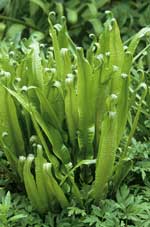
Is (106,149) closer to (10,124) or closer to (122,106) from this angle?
(122,106)

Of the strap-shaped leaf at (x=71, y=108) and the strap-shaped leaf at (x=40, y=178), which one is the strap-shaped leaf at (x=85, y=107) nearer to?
the strap-shaped leaf at (x=71, y=108)

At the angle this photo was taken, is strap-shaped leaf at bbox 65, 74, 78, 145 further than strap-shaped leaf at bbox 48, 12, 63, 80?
No

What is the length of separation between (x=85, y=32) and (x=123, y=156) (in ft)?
8.25

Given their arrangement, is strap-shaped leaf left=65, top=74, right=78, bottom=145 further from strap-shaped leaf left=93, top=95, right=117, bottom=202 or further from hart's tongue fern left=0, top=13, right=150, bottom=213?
strap-shaped leaf left=93, top=95, right=117, bottom=202

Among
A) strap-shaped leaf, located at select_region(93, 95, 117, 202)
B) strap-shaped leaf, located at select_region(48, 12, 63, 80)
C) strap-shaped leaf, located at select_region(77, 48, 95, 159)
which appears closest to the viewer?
strap-shaped leaf, located at select_region(93, 95, 117, 202)

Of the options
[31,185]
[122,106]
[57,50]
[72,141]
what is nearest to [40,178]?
[31,185]

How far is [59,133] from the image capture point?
1802mm

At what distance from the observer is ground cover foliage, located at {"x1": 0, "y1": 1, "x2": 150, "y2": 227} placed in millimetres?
1697

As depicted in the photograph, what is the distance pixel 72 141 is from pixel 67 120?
0.26 ft

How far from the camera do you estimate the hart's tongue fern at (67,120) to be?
1718 millimetres

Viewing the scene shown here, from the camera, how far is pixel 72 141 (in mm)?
1840

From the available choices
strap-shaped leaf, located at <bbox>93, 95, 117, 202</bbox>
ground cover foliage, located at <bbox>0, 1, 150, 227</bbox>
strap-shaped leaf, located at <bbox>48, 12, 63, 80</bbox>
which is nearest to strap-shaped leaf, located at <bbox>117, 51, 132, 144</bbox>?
ground cover foliage, located at <bbox>0, 1, 150, 227</bbox>

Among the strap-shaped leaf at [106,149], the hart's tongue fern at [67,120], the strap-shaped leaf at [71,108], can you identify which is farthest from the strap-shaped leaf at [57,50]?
the strap-shaped leaf at [106,149]

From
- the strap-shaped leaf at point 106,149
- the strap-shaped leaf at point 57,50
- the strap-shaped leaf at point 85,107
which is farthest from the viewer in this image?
the strap-shaped leaf at point 57,50
